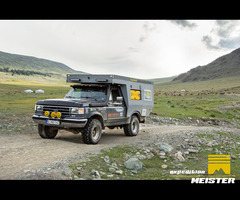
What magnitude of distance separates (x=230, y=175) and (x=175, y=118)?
578 inches

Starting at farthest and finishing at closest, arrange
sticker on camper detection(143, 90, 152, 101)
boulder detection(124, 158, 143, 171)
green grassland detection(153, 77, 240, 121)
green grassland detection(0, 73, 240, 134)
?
green grassland detection(153, 77, 240, 121) < green grassland detection(0, 73, 240, 134) < sticker on camper detection(143, 90, 152, 101) < boulder detection(124, 158, 143, 171)

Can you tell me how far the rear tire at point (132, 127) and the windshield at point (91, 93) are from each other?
2688 millimetres

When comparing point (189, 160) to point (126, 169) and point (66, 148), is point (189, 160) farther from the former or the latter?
point (66, 148)

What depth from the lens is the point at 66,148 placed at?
9.50m

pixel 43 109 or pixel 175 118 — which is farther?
pixel 175 118

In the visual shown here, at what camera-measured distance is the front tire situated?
10.2 metres

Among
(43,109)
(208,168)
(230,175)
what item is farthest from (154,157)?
(43,109)

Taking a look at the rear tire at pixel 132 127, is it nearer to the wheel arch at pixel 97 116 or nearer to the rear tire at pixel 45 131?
the wheel arch at pixel 97 116

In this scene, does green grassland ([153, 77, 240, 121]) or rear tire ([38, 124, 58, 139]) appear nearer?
rear tire ([38, 124, 58, 139])

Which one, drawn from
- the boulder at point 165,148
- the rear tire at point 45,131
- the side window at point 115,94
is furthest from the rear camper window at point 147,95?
the rear tire at point 45,131

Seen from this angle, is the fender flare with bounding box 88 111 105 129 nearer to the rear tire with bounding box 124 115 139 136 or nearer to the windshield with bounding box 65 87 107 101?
the windshield with bounding box 65 87 107 101

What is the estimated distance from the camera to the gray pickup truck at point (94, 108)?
33.2ft

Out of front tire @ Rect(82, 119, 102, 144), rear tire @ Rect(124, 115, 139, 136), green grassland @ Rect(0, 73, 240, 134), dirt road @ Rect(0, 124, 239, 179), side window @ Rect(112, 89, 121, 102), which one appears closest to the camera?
dirt road @ Rect(0, 124, 239, 179)

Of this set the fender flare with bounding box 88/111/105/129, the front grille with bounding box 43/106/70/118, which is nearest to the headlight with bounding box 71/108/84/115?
the front grille with bounding box 43/106/70/118
